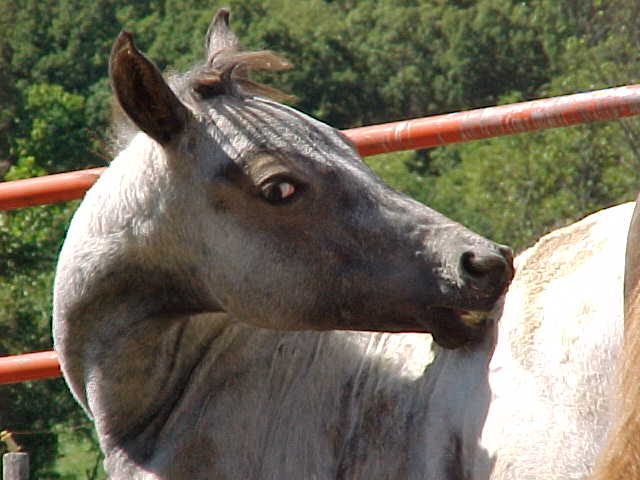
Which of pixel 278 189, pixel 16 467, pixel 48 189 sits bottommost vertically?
pixel 16 467

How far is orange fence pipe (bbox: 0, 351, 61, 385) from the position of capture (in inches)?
170

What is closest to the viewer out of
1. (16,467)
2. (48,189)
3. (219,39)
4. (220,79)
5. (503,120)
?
(220,79)

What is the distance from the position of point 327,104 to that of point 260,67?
126 ft

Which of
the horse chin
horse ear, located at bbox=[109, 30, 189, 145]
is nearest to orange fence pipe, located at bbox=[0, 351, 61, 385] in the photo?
horse ear, located at bbox=[109, 30, 189, 145]

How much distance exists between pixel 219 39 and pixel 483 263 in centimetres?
117

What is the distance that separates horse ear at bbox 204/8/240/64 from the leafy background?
49.7ft

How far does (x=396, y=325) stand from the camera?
3.08 m

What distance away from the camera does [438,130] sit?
3.94 m

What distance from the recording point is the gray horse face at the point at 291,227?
3039mm

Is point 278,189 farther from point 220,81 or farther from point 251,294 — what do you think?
point 220,81

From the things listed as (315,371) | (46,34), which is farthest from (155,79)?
(46,34)

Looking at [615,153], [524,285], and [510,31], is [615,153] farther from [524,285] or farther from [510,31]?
[524,285]

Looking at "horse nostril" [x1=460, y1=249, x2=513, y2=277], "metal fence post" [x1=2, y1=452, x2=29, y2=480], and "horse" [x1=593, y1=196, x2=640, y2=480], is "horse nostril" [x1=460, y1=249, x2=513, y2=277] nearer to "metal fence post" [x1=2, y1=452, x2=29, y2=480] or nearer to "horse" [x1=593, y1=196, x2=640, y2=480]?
"horse" [x1=593, y1=196, x2=640, y2=480]

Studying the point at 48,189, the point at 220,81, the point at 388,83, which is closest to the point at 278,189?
the point at 220,81
